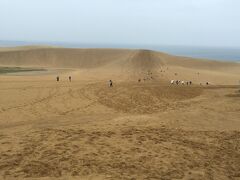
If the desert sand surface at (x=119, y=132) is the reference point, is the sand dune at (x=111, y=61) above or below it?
above

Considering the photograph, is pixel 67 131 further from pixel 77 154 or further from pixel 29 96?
pixel 29 96

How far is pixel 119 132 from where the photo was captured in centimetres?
1387

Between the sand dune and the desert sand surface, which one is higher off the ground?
the sand dune

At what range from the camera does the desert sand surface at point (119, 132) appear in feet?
33.7

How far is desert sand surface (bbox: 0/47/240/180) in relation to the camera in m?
10.3

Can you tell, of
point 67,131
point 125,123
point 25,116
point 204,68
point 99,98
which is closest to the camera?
point 67,131

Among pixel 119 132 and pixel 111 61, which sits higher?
pixel 111 61

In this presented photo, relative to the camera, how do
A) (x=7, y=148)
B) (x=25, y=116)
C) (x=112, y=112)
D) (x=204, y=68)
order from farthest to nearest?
(x=204, y=68), (x=112, y=112), (x=25, y=116), (x=7, y=148)

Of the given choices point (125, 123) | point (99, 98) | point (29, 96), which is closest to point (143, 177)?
point (125, 123)

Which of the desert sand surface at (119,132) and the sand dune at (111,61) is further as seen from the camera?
the sand dune at (111,61)

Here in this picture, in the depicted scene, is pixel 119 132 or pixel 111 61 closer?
pixel 119 132

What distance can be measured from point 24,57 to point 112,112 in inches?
1791

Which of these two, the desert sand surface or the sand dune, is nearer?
the desert sand surface

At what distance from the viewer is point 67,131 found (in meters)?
13.8
